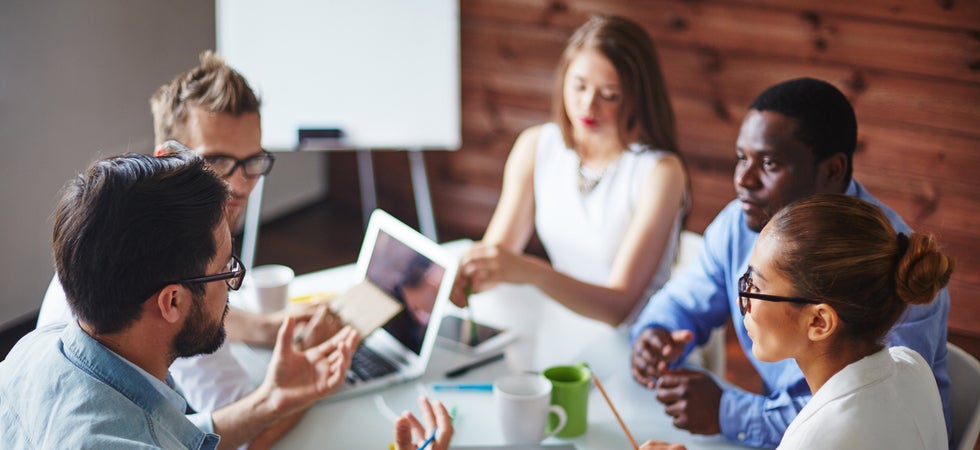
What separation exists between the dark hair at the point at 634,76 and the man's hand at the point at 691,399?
0.82 m

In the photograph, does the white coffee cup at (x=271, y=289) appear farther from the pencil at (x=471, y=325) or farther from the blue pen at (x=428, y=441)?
the blue pen at (x=428, y=441)

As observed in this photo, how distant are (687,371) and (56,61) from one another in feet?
8.16

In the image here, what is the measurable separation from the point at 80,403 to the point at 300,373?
476 millimetres

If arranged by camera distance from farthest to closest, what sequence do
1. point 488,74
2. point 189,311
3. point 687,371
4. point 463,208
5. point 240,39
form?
point 463,208
point 488,74
point 240,39
point 687,371
point 189,311

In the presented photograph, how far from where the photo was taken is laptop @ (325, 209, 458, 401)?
168 cm

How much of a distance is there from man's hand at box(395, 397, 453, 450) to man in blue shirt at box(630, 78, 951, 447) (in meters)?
0.41

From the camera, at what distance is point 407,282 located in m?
1.78

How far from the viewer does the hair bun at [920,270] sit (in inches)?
46.8

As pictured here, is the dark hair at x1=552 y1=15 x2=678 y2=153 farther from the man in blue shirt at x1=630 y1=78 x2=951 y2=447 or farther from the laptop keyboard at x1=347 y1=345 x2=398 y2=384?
the laptop keyboard at x1=347 y1=345 x2=398 y2=384

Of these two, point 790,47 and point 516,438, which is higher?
point 790,47

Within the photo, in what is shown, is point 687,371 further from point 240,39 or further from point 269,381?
point 240,39

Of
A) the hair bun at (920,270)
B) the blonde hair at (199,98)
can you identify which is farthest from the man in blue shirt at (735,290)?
the blonde hair at (199,98)

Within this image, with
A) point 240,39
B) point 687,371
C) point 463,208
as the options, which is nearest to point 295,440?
point 687,371

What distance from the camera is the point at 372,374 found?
→ 5.55 ft
